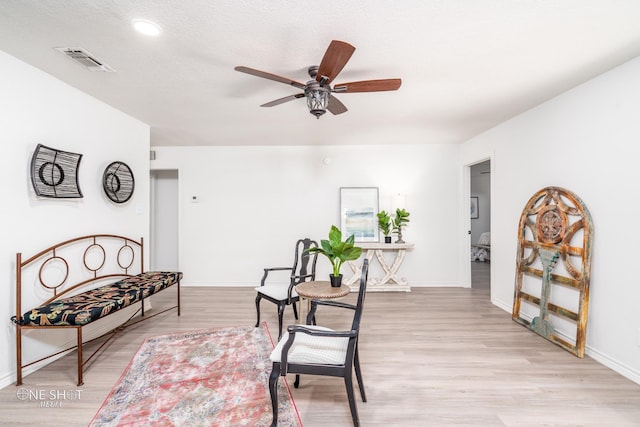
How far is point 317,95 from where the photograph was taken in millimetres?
2068

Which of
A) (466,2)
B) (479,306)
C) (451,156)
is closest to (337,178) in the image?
(451,156)

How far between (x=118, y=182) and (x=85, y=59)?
1419mm

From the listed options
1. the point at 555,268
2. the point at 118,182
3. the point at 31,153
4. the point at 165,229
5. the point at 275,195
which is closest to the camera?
the point at 31,153

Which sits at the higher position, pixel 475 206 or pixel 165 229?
pixel 475 206

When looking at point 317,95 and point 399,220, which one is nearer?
A: point 317,95

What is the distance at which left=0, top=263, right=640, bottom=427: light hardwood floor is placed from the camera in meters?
1.72

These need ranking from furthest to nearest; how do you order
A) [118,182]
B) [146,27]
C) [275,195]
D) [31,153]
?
[275,195], [118,182], [31,153], [146,27]

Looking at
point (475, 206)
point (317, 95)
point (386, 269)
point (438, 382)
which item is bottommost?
point (438, 382)

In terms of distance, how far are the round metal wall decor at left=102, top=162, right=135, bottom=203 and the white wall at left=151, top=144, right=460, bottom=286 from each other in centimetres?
151

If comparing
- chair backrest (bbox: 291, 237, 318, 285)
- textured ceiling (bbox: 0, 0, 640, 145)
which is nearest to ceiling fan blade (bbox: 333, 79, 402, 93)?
textured ceiling (bbox: 0, 0, 640, 145)

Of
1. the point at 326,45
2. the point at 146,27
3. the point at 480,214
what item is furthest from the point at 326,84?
the point at 480,214

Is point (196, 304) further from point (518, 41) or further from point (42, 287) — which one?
point (518, 41)

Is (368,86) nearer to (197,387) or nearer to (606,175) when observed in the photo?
(606,175)

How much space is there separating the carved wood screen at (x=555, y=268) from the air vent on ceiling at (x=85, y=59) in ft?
14.1
